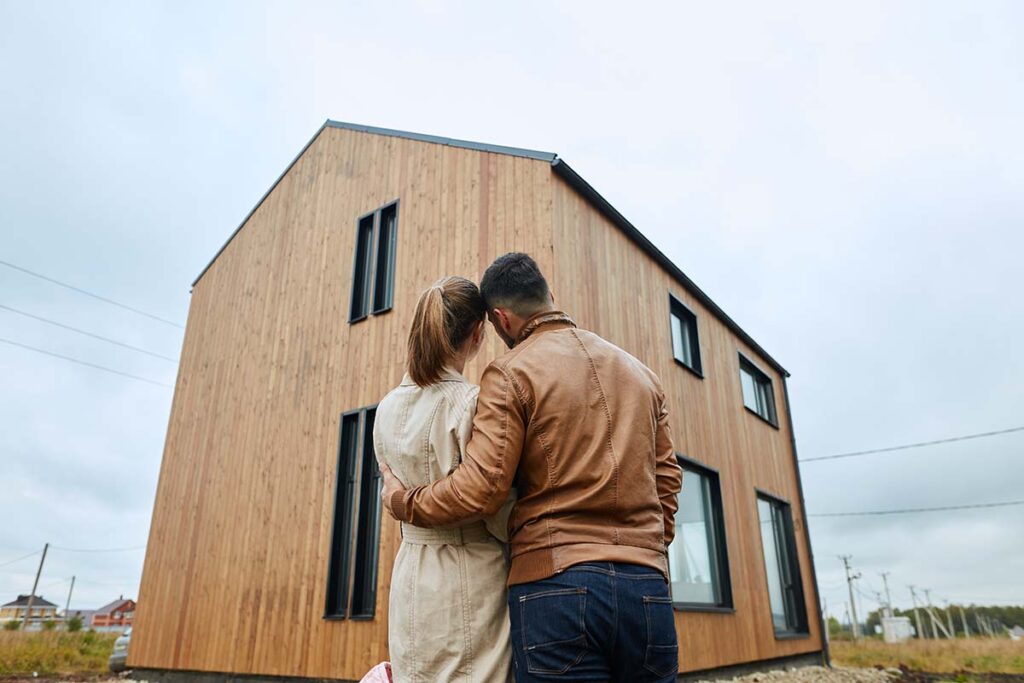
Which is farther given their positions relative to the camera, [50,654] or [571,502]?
[50,654]

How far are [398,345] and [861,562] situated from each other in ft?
118

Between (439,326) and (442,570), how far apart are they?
56 cm

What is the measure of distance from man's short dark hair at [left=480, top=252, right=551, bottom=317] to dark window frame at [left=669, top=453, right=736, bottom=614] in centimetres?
553

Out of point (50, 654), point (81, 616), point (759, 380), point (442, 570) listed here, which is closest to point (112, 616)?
point (81, 616)

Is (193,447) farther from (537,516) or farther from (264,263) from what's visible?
(537,516)

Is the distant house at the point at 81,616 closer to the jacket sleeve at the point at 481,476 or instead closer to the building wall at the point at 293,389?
the building wall at the point at 293,389

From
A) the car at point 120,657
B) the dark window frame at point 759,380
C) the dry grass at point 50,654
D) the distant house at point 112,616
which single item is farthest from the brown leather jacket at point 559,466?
the distant house at point 112,616

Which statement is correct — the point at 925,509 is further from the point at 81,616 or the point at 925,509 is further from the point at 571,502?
the point at 571,502

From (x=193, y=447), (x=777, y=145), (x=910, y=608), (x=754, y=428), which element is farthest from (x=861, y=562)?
(x=193, y=447)

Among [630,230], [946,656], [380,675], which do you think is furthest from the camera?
[946,656]

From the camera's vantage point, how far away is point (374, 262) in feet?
23.6

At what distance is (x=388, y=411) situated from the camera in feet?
5.41

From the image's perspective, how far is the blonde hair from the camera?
162 cm

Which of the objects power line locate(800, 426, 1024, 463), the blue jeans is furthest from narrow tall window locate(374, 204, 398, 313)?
power line locate(800, 426, 1024, 463)
